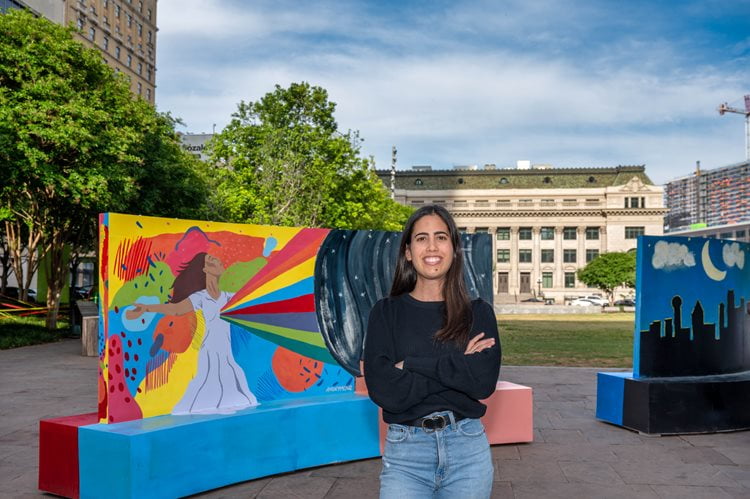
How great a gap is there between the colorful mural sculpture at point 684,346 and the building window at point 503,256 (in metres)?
92.4

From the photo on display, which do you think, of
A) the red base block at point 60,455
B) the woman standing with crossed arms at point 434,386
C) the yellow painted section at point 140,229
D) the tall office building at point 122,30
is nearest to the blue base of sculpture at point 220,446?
the red base block at point 60,455

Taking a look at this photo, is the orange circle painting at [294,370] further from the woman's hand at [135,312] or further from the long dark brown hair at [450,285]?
the long dark brown hair at [450,285]

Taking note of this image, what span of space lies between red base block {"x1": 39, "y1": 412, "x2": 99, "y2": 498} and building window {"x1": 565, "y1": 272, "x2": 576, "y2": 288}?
97798 mm

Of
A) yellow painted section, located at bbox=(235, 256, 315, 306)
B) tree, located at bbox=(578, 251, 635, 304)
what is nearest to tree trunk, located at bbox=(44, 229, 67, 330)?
yellow painted section, located at bbox=(235, 256, 315, 306)

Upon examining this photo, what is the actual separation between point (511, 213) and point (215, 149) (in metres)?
73.1

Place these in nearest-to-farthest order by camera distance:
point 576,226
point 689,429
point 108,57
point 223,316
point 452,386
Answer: point 452,386 < point 223,316 < point 689,429 < point 108,57 < point 576,226

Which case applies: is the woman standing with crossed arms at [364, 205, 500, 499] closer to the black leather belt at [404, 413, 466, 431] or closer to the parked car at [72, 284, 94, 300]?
the black leather belt at [404, 413, 466, 431]

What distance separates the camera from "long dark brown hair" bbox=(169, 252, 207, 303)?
19.5 feet

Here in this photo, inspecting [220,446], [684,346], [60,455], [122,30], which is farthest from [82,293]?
[684,346]

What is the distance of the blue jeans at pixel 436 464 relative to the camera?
102 inches

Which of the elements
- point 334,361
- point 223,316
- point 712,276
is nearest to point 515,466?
point 334,361

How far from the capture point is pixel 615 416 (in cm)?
827

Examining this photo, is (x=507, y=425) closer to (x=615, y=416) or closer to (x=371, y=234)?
(x=615, y=416)

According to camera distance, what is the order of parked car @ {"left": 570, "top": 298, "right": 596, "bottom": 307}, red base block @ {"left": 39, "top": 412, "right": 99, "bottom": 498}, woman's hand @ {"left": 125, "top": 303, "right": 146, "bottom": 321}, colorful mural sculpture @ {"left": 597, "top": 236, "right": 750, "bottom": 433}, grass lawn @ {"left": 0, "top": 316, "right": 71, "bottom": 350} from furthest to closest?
parked car @ {"left": 570, "top": 298, "right": 596, "bottom": 307}, grass lawn @ {"left": 0, "top": 316, "right": 71, "bottom": 350}, colorful mural sculpture @ {"left": 597, "top": 236, "right": 750, "bottom": 433}, woman's hand @ {"left": 125, "top": 303, "right": 146, "bottom": 321}, red base block @ {"left": 39, "top": 412, "right": 99, "bottom": 498}
